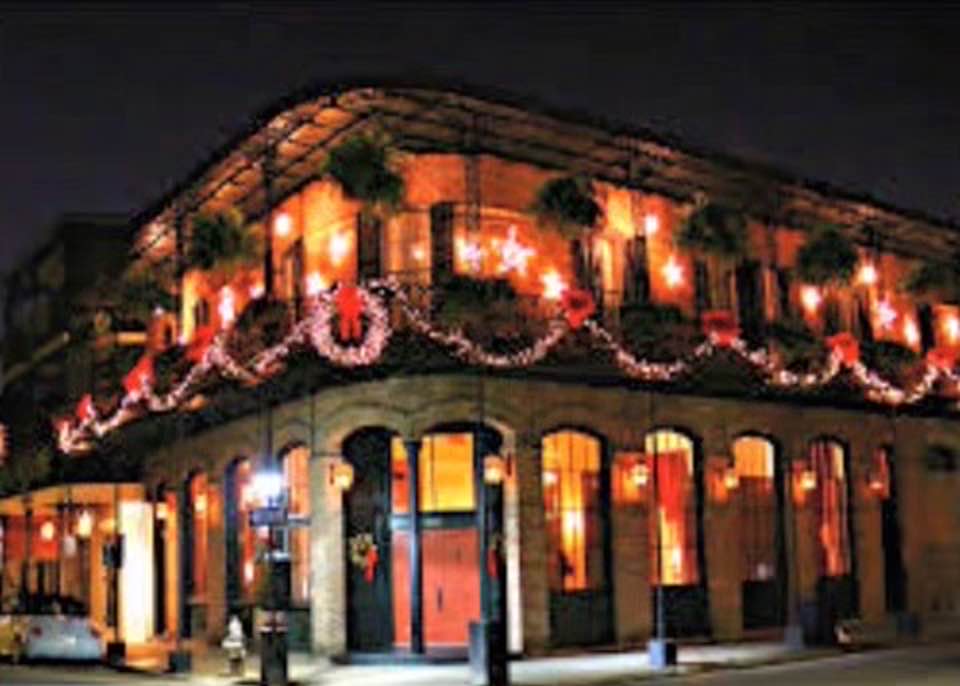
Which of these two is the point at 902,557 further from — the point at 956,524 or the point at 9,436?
the point at 9,436

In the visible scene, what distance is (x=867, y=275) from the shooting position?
38.6 metres

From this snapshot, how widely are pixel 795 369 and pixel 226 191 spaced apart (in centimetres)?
1389

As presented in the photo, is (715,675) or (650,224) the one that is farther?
(650,224)

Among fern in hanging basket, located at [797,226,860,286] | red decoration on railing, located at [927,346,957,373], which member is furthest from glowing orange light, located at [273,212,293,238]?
red decoration on railing, located at [927,346,957,373]

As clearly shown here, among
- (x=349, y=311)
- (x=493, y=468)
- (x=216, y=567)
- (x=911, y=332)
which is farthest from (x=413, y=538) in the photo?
(x=911, y=332)

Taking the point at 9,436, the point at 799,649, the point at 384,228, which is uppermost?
the point at 384,228

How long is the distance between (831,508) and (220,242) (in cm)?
1656

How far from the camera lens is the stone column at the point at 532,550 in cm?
2759

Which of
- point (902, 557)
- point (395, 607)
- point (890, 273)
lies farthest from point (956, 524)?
point (395, 607)

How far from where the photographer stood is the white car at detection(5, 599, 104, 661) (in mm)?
28578

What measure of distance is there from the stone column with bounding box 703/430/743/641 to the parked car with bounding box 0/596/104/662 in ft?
43.0

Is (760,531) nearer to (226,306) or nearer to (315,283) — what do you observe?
(315,283)

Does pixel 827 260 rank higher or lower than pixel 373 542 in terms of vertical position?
higher

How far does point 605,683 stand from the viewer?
22.9 metres
